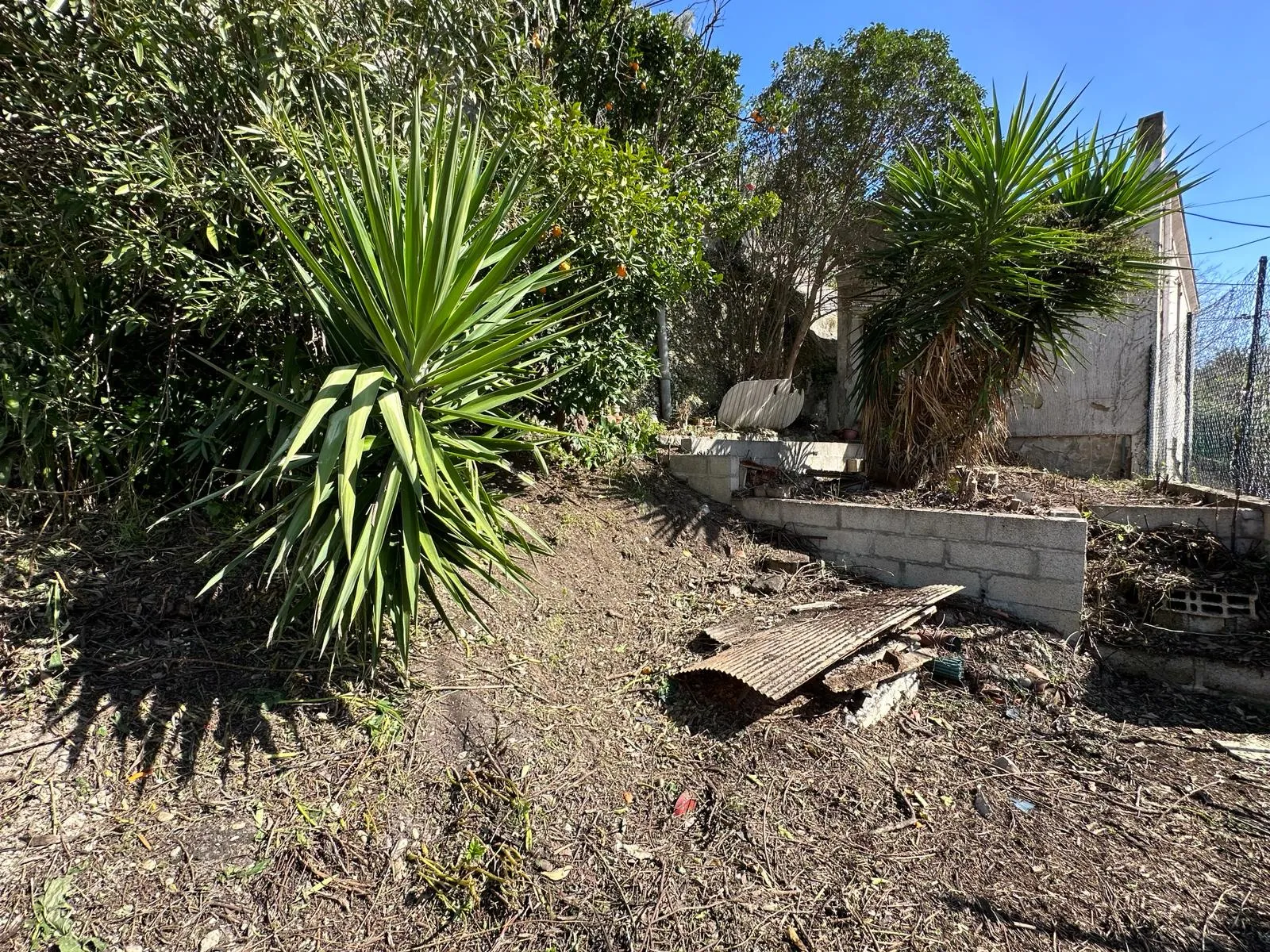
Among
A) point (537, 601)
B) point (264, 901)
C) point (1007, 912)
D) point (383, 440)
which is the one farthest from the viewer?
point (537, 601)

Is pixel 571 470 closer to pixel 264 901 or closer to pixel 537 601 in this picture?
pixel 537 601

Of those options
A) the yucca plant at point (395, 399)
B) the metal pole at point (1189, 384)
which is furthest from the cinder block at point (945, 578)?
the metal pole at point (1189, 384)

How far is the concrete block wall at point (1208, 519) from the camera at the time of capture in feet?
11.3

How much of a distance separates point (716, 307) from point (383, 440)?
22.4 ft

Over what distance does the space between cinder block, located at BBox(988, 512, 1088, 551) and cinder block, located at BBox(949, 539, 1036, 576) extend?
0.05m

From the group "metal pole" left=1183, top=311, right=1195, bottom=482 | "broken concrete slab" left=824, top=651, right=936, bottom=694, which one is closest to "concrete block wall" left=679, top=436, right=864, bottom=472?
"broken concrete slab" left=824, top=651, right=936, bottom=694

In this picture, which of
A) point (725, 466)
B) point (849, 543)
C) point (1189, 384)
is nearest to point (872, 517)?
point (849, 543)

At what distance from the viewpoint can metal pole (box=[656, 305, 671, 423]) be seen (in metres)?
5.76

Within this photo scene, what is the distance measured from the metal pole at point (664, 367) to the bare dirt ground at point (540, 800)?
3.61 m

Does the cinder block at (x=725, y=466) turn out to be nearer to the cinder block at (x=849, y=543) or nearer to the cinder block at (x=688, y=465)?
the cinder block at (x=688, y=465)

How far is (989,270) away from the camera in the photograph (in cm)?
377

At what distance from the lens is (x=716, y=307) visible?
820 cm

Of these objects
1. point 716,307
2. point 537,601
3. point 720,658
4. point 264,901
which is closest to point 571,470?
point 537,601

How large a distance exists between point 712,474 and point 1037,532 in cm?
199
